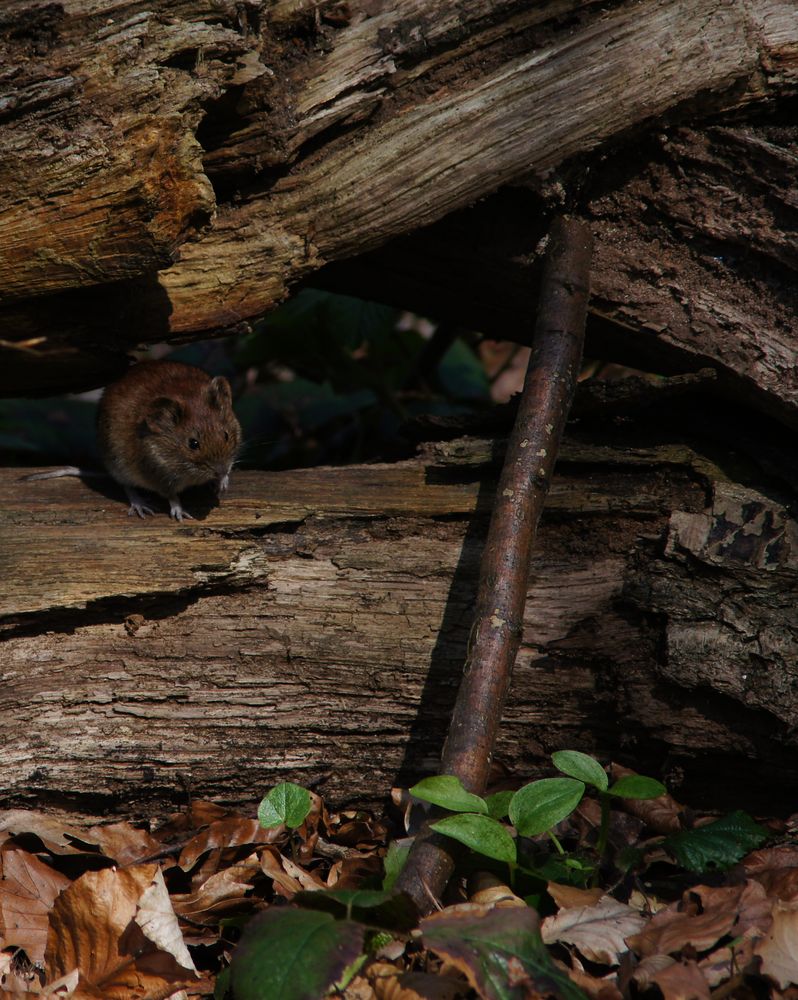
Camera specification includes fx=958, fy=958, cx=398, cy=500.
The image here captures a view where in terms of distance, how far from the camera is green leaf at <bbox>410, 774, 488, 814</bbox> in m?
2.74

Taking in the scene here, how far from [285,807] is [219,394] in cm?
242

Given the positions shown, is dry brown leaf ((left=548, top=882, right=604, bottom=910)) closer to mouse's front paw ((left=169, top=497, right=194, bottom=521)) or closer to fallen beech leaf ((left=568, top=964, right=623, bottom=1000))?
fallen beech leaf ((left=568, top=964, right=623, bottom=1000))

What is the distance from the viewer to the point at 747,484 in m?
3.89

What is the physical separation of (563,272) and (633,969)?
255 cm

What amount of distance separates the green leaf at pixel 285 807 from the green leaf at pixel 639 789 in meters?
0.97

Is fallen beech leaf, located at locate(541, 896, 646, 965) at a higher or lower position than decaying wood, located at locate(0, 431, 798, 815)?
lower

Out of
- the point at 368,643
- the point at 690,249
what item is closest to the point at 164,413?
the point at 368,643

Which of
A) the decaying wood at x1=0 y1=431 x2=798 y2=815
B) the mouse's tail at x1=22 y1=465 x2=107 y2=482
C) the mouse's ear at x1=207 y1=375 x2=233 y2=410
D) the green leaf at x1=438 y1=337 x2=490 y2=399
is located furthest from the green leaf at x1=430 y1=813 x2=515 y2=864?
the green leaf at x1=438 y1=337 x2=490 y2=399

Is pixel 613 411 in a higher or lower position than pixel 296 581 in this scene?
higher

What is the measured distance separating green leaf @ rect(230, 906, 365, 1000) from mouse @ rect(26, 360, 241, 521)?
2.12 meters

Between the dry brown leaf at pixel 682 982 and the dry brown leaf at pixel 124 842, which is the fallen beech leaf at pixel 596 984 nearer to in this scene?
the dry brown leaf at pixel 682 982

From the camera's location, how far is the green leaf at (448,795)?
9.00 feet

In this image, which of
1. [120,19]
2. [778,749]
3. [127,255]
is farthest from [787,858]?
[120,19]

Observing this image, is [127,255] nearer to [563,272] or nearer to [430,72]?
[430,72]
